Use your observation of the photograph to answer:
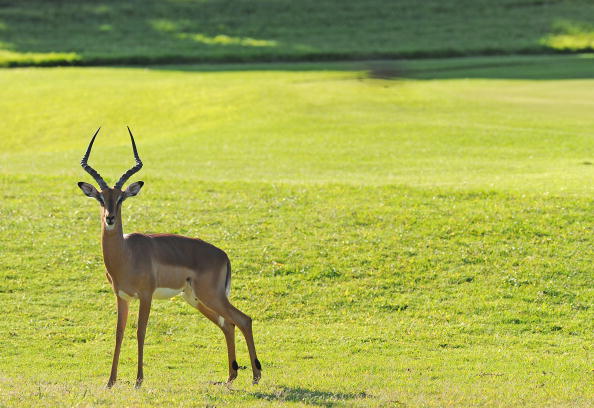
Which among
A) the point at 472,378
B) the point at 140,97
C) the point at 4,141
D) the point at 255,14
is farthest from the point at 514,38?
the point at 472,378

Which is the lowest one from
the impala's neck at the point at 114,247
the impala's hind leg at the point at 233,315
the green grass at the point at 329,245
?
the green grass at the point at 329,245

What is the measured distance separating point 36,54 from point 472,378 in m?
55.4

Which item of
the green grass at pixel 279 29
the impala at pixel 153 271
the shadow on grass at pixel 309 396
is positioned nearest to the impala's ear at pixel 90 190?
the impala at pixel 153 271

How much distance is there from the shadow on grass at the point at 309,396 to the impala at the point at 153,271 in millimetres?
990

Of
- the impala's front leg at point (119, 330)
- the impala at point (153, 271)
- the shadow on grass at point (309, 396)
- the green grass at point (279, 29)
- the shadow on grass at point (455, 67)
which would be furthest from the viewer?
the green grass at point (279, 29)

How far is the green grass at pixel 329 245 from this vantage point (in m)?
15.2

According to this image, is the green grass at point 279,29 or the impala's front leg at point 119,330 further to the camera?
the green grass at point 279,29

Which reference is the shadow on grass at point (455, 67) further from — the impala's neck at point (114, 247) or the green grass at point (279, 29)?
the impala's neck at point (114, 247)

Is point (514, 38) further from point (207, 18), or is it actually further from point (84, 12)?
point (84, 12)

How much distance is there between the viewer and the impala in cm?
1371

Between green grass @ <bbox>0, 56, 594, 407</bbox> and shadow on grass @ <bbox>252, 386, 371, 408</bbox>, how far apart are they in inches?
2.1

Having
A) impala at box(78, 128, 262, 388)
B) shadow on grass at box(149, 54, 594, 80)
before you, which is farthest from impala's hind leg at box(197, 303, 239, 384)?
shadow on grass at box(149, 54, 594, 80)

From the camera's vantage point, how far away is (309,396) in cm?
1333

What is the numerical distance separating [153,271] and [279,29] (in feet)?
212
